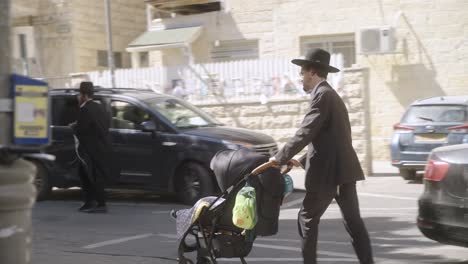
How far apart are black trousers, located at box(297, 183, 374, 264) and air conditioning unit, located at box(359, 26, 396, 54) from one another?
1104 centimetres

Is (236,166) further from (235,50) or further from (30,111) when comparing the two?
(235,50)

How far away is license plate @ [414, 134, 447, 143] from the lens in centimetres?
1274

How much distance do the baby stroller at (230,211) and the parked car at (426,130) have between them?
309 inches

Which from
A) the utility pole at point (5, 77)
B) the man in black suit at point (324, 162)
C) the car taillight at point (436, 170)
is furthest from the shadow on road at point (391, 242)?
the utility pole at point (5, 77)

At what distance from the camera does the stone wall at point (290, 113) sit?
14883 millimetres

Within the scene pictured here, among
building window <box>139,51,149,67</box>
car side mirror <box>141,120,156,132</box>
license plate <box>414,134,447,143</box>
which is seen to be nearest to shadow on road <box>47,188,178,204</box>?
A: car side mirror <box>141,120,156,132</box>

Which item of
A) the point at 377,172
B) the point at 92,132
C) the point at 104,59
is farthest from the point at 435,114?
the point at 104,59

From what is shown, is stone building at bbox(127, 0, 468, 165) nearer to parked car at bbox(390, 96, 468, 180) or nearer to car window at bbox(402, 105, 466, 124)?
car window at bbox(402, 105, 466, 124)

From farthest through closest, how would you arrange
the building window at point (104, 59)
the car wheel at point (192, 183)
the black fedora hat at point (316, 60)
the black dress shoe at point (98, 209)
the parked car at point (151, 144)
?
the building window at point (104, 59) → the parked car at point (151, 144) → the car wheel at point (192, 183) → the black dress shoe at point (98, 209) → the black fedora hat at point (316, 60)

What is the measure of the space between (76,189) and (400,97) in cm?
818

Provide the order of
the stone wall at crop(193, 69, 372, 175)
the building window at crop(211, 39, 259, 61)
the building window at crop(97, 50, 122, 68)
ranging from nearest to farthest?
1. the stone wall at crop(193, 69, 372, 175)
2. the building window at crop(211, 39, 259, 61)
3. the building window at crop(97, 50, 122, 68)

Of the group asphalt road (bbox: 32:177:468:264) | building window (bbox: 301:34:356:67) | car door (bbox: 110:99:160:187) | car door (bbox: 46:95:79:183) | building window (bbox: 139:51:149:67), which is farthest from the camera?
building window (bbox: 139:51:149:67)

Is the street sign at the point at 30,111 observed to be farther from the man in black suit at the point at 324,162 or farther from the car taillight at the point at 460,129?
the car taillight at the point at 460,129

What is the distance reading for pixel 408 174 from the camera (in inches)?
538
